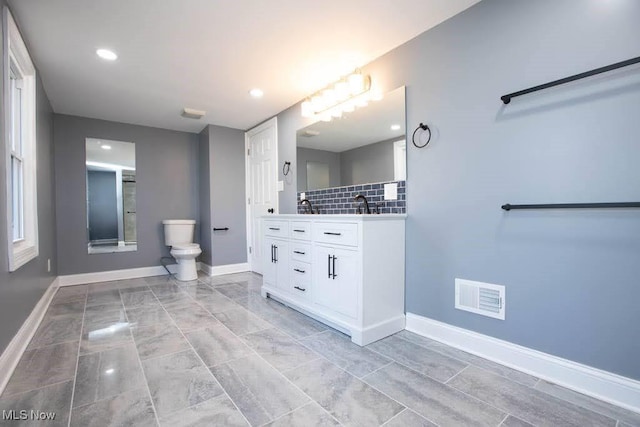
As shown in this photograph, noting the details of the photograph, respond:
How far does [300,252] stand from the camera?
2.62 metres

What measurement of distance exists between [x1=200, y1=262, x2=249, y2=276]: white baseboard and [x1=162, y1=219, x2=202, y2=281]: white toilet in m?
0.21

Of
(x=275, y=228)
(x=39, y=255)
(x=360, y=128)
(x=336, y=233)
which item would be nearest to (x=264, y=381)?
(x=336, y=233)

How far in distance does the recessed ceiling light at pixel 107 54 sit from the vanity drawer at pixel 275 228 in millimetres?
1869

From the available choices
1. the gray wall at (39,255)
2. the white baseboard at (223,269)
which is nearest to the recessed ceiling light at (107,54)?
the gray wall at (39,255)

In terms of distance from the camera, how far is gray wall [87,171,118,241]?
3971 millimetres

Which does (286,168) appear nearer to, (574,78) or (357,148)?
(357,148)

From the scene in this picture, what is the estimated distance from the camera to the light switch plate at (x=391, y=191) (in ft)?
7.80

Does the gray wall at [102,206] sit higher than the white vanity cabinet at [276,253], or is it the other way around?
the gray wall at [102,206]

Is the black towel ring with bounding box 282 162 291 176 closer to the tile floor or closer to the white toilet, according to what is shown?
the white toilet

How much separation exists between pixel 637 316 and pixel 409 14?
2022mm

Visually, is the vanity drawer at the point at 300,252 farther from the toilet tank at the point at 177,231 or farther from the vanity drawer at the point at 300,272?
the toilet tank at the point at 177,231

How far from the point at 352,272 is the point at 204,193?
3.19 metres

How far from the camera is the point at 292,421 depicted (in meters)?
1.28

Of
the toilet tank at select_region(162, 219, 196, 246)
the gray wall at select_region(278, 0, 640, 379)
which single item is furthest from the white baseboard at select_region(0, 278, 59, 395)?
the gray wall at select_region(278, 0, 640, 379)
